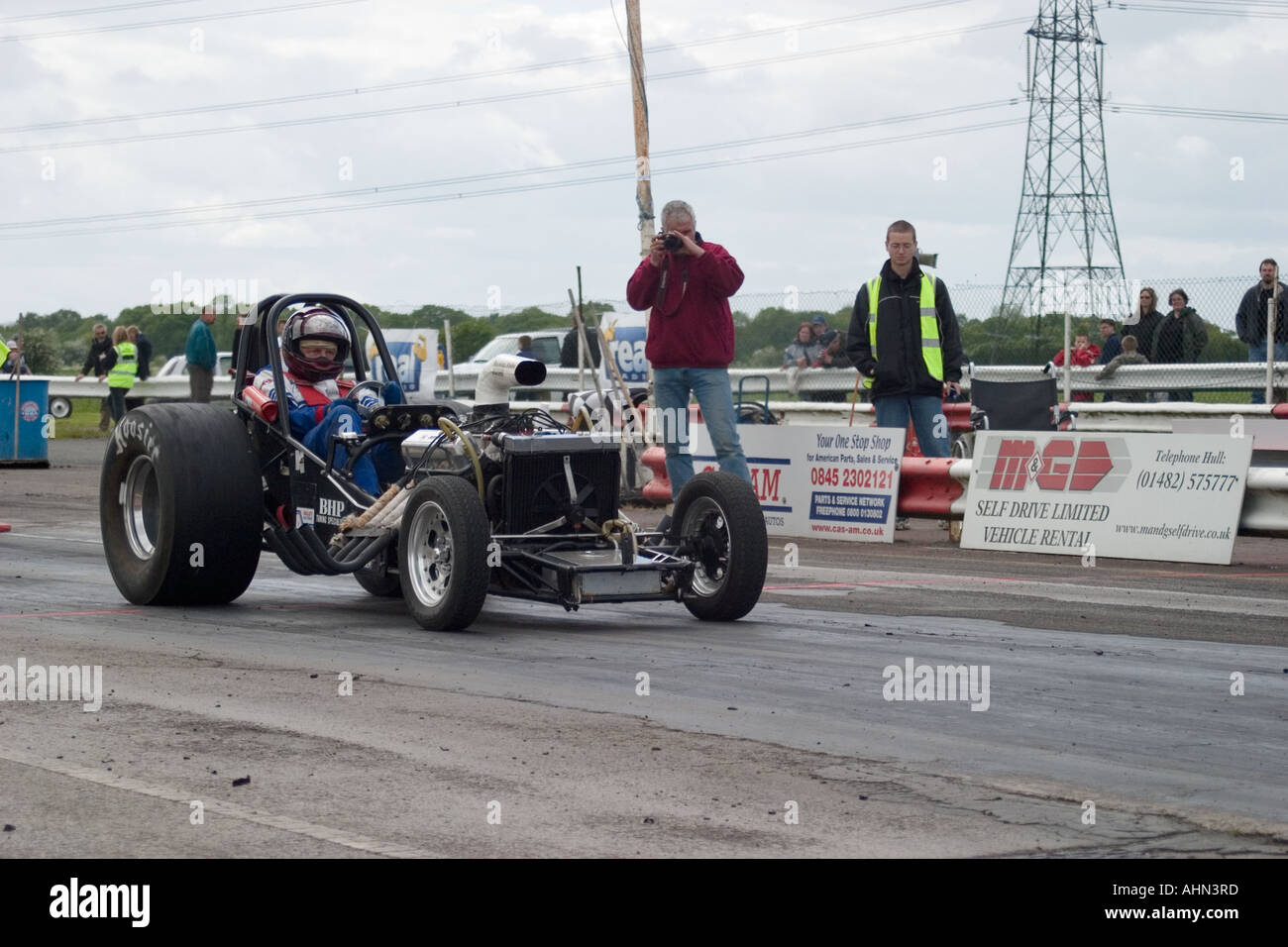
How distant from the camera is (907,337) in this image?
13.1m

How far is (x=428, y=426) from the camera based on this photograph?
941cm

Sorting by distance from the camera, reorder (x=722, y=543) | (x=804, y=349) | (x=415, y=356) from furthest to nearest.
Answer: (x=415, y=356), (x=804, y=349), (x=722, y=543)

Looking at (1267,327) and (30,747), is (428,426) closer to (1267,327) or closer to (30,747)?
(30,747)

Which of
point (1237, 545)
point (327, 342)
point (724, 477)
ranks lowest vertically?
point (1237, 545)

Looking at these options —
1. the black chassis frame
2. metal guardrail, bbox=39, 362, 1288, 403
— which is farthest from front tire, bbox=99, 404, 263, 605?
metal guardrail, bbox=39, 362, 1288, 403

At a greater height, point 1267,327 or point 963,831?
point 1267,327

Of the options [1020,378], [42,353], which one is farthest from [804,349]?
[42,353]

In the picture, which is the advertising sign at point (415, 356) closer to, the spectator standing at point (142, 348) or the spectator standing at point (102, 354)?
the spectator standing at point (142, 348)

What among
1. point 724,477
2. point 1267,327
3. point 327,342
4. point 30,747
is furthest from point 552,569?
point 1267,327

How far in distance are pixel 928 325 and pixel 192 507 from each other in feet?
19.8

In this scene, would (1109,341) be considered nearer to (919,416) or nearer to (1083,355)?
(1083,355)

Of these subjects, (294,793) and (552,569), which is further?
(552,569)

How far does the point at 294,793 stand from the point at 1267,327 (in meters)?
15.4
